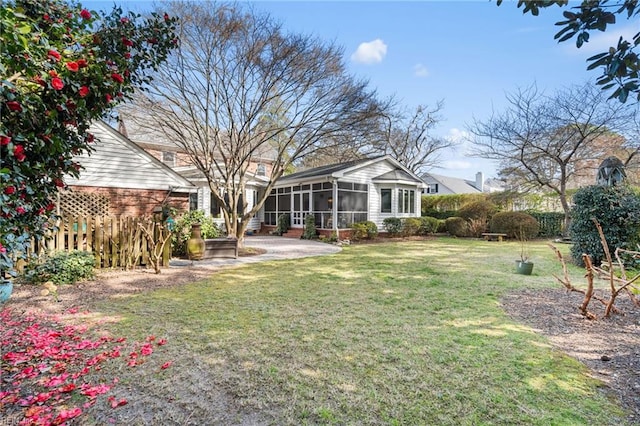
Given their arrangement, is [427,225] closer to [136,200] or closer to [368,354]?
[136,200]

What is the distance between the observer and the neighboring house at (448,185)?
4062 cm

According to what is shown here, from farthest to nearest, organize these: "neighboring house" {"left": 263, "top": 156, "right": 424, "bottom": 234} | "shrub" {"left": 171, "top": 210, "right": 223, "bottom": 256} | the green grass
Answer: "neighboring house" {"left": 263, "top": 156, "right": 424, "bottom": 234}, "shrub" {"left": 171, "top": 210, "right": 223, "bottom": 256}, the green grass

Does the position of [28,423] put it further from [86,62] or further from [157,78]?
[157,78]

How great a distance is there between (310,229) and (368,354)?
13122mm

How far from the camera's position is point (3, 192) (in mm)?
1747

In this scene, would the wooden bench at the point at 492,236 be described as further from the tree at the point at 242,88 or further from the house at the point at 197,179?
the house at the point at 197,179

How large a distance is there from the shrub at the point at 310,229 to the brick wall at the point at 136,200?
22.7 ft

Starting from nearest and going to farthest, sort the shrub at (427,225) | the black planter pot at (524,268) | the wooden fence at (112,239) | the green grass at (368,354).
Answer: the green grass at (368,354) < the wooden fence at (112,239) < the black planter pot at (524,268) < the shrub at (427,225)

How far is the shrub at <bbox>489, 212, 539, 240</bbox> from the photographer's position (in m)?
16.1

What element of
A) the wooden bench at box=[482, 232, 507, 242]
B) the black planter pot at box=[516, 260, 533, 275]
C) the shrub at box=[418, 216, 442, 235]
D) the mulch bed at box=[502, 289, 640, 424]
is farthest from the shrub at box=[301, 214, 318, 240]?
the mulch bed at box=[502, 289, 640, 424]

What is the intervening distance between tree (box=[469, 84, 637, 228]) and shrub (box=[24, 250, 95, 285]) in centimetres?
1920

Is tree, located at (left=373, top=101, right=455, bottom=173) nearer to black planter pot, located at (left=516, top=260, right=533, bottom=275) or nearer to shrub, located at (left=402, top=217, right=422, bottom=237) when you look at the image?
shrub, located at (left=402, top=217, right=422, bottom=237)

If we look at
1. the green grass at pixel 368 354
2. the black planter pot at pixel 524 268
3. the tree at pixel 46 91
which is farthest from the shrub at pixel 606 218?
the tree at pixel 46 91

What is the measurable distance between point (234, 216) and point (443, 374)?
9.54 m
